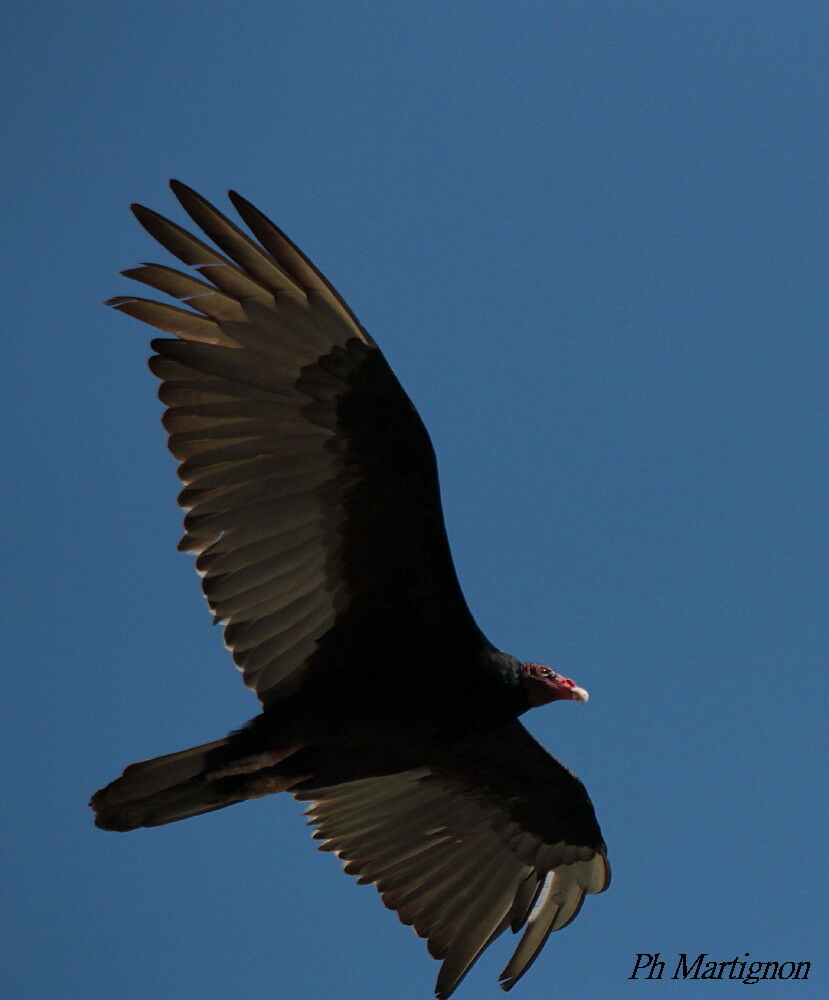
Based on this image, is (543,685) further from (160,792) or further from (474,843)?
(160,792)

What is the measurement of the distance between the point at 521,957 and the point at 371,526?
2469 mm

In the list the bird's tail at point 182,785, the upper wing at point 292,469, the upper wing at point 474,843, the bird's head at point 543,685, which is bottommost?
the upper wing at point 474,843

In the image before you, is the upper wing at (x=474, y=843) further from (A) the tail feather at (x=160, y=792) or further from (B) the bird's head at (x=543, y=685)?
(A) the tail feather at (x=160, y=792)

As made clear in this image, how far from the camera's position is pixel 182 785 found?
532 cm

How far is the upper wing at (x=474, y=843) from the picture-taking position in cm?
641

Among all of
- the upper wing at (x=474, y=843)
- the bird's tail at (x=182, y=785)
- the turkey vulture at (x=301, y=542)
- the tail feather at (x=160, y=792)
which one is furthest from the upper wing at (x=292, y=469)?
the upper wing at (x=474, y=843)

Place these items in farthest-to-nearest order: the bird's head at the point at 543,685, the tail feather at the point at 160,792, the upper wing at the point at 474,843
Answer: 1. the upper wing at the point at 474,843
2. the bird's head at the point at 543,685
3. the tail feather at the point at 160,792

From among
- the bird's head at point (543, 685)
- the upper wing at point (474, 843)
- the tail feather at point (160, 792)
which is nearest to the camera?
the tail feather at point (160, 792)

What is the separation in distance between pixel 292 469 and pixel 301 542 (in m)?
0.33

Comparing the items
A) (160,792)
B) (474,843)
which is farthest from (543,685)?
(160,792)

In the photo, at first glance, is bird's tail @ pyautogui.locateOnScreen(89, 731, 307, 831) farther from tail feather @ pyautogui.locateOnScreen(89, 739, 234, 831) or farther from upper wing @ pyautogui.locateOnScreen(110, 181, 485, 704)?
upper wing @ pyautogui.locateOnScreen(110, 181, 485, 704)

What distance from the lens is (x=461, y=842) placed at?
656cm

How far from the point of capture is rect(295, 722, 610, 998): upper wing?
21.0ft

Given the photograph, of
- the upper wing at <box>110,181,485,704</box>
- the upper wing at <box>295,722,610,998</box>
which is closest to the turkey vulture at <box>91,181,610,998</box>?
the upper wing at <box>110,181,485,704</box>
